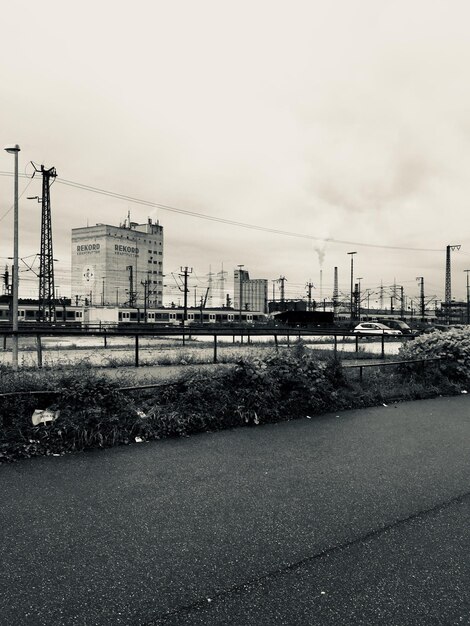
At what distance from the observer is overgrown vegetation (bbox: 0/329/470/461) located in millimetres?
5672

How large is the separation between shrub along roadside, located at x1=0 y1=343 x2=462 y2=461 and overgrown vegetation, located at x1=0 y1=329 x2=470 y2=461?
12mm

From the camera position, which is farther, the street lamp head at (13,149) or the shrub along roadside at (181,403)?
the street lamp head at (13,149)

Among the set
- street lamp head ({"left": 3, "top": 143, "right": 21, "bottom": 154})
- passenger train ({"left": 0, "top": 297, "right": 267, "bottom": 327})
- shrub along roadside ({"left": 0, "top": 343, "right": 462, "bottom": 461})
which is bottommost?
shrub along roadside ({"left": 0, "top": 343, "right": 462, "bottom": 461})

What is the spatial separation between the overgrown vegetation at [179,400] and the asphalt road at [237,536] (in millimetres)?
431

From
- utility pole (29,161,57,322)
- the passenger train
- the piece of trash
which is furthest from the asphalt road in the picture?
the passenger train

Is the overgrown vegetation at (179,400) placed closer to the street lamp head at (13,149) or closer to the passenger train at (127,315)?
the street lamp head at (13,149)

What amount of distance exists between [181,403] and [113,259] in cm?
15321

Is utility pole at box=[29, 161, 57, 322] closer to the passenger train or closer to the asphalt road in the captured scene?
the passenger train

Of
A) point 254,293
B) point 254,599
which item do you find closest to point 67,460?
point 254,599

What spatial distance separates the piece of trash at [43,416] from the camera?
5746 millimetres

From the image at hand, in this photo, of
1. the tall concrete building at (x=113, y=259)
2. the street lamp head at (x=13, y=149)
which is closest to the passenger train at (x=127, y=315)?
the street lamp head at (x=13, y=149)

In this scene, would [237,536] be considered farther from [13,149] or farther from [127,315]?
[127,315]

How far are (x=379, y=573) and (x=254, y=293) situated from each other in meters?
160

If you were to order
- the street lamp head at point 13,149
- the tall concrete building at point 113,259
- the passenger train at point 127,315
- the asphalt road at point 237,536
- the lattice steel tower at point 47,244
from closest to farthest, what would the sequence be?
the asphalt road at point 237,536 < the street lamp head at point 13,149 < the lattice steel tower at point 47,244 < the passenger train at point 127,315 < the tall concrete building at point 113,259
